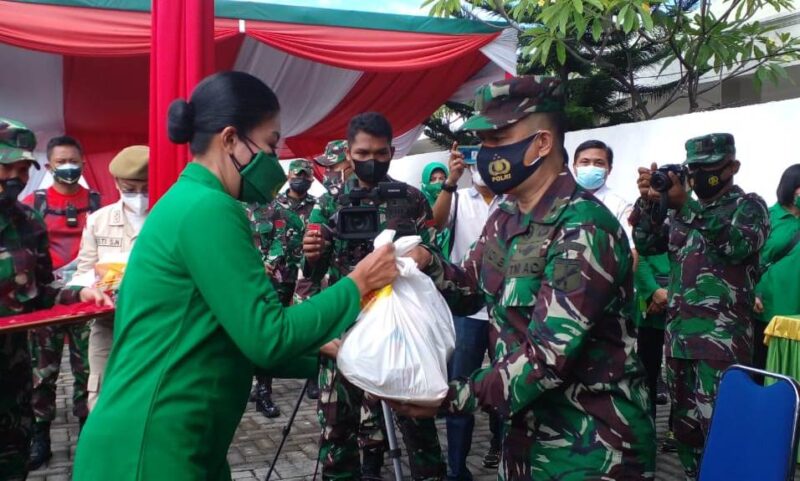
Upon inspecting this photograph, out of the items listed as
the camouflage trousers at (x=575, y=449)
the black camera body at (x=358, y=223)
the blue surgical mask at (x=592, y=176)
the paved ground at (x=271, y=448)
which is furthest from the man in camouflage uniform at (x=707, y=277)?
the camouflage trousers at (x=575, y=449)

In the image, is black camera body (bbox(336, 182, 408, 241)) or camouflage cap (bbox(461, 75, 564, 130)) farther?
black camera body (bbox(336, 182, 408, 241))

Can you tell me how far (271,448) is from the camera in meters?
4.95

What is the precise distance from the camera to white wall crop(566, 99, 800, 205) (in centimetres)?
556

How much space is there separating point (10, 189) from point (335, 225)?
1.43 meters

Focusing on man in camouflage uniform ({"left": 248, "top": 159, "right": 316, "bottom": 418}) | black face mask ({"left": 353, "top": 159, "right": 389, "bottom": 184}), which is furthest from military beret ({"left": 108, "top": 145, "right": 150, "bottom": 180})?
black face mask ({"left": 353, "top": 159, "right": 389, "bottom": 184})

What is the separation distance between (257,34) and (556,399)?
5.53m

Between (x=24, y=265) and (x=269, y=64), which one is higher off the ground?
(x=269, y=64)

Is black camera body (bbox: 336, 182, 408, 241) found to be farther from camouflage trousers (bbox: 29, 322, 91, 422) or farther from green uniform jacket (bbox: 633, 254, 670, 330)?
green uniform jacket (bbox: 633, 254, 670, 330)

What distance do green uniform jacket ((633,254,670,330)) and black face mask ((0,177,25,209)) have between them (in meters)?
3.93

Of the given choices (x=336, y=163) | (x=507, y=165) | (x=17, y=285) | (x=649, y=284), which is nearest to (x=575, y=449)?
(x=507, y=165)

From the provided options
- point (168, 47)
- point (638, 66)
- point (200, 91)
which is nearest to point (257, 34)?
Answer: point (168, 47)

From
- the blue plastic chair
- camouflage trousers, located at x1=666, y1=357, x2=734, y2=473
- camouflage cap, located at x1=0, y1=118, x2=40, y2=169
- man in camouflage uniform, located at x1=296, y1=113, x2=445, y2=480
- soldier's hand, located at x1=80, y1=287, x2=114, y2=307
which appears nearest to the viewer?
the blue plastic chair

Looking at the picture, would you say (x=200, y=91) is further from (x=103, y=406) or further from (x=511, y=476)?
(x=511, y=476)

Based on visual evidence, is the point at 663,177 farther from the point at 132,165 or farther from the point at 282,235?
the point at 282,235
